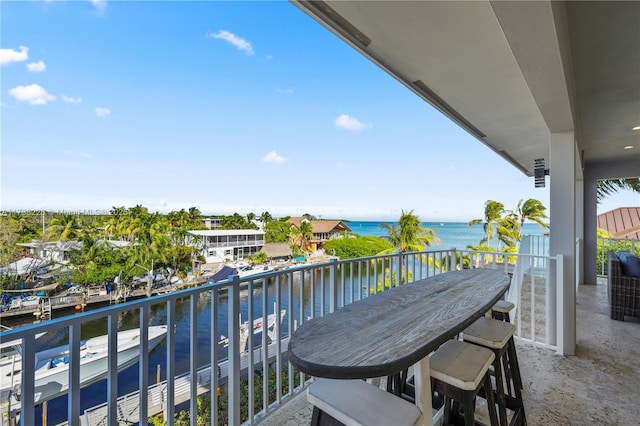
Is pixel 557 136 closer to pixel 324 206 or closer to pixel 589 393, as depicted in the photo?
pixel 589 393

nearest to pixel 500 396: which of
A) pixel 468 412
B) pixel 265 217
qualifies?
pixel 468 412

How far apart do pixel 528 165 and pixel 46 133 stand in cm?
1688

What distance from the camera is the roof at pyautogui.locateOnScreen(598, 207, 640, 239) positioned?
873 cm

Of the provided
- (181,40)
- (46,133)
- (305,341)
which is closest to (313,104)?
(181,40)

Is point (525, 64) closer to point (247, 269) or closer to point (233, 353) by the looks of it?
point (233, 353)

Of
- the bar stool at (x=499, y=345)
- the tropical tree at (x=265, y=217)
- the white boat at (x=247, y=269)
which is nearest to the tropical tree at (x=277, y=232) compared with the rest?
the tropical tree at (x=265, y=217)

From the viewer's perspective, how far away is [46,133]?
11820 mm

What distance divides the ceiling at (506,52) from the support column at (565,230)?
0.27 metres

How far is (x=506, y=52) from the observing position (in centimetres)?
207

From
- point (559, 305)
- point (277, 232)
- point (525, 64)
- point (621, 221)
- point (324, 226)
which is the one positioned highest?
point (525, 64)

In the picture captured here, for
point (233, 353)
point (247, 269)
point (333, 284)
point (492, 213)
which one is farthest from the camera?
point (247, 269)

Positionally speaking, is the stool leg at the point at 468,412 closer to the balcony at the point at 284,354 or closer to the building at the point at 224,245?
the balcony at the point at 284,354

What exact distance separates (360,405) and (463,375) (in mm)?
507

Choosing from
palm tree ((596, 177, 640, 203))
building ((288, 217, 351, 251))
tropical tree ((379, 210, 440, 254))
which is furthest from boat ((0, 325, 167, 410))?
building ((288, 217, 351, 251))
